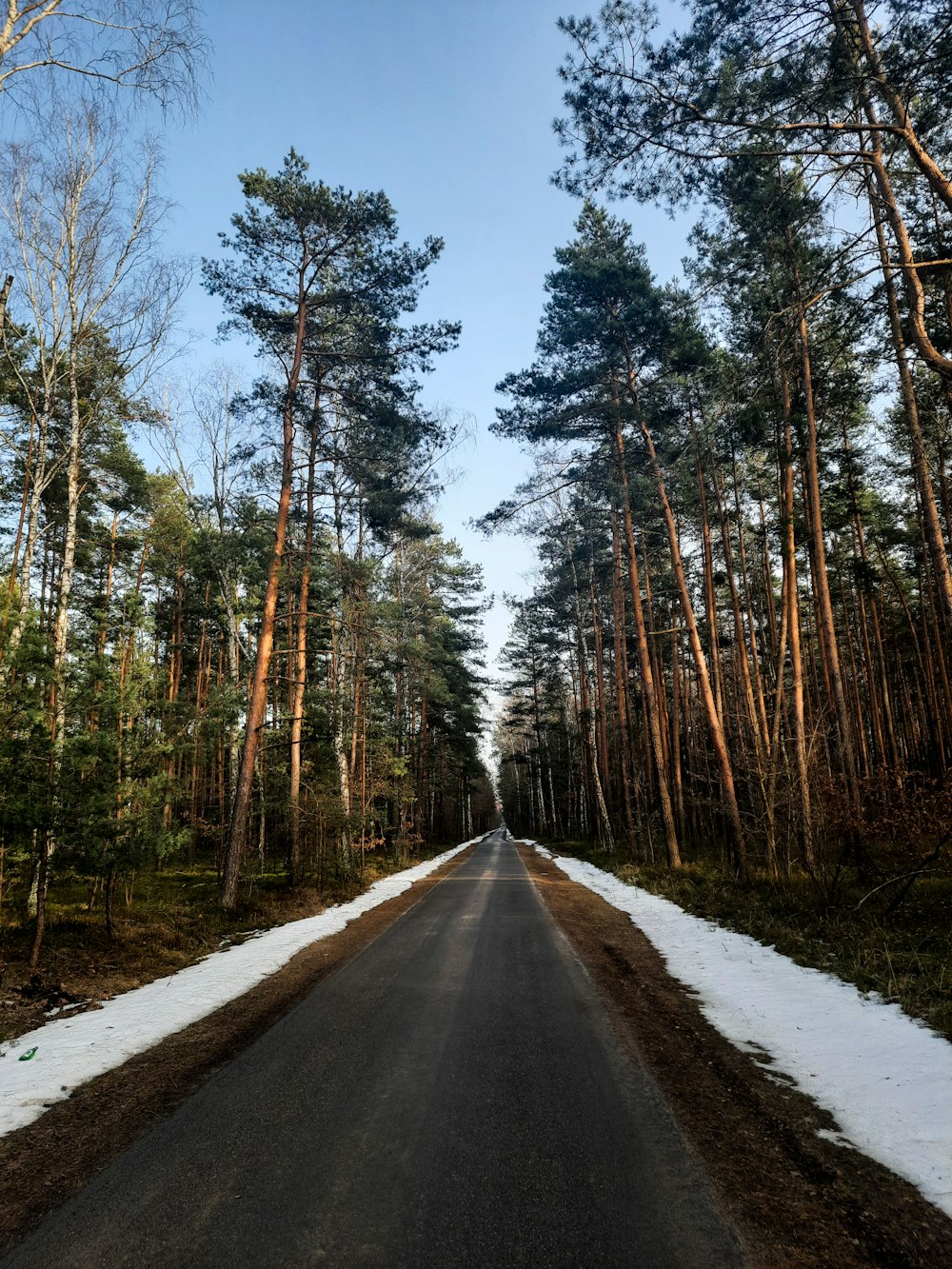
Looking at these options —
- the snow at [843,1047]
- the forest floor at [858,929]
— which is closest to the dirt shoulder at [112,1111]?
the snow at [843,1047]

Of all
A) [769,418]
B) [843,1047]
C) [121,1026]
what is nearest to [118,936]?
[121,1026]

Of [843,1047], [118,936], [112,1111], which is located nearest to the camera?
[112,1111]

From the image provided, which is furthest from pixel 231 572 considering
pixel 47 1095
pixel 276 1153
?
pixel 276 1153

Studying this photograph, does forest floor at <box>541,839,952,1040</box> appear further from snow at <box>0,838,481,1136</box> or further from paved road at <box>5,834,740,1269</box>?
snow at <box>0,838,481,1136</box>

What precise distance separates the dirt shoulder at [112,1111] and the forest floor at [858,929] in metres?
5.29

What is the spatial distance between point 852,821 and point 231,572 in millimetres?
15918

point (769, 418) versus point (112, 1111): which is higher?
point (769, 418)

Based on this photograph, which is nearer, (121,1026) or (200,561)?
(121,1026)

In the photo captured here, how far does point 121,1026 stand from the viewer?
4.94m

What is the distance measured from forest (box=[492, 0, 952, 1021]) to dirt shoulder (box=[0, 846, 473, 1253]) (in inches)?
217

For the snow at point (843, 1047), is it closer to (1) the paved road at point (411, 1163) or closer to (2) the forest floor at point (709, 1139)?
(2) the forest floor at point (709, 1139)

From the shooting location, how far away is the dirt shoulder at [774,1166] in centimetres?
223

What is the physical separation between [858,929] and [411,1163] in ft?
21.6

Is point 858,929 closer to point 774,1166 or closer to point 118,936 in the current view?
point 774,1166
